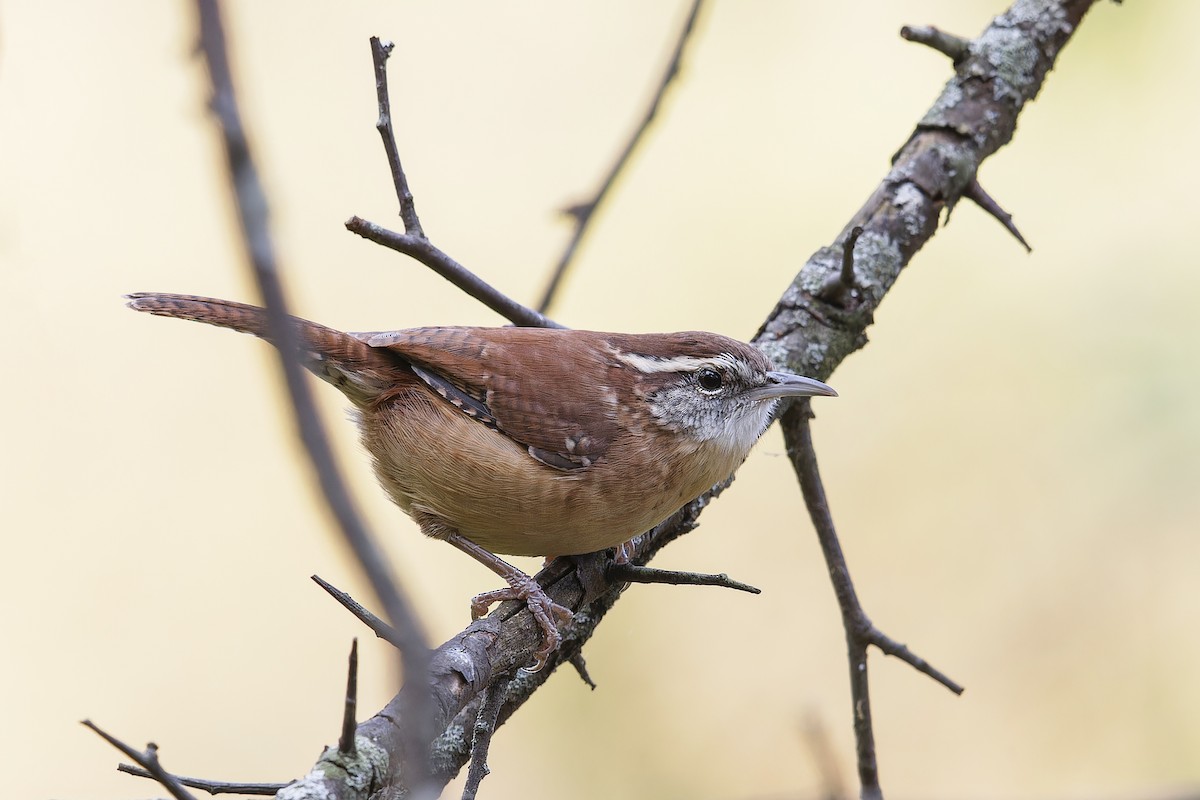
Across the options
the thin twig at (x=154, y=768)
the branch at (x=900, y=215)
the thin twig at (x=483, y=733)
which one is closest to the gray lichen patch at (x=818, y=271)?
the branch at (x=900, y=215)

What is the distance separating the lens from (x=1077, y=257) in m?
5.81

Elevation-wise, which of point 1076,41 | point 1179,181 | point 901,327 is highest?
point 1076,41

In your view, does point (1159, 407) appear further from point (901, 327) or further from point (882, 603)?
point (882, 603)

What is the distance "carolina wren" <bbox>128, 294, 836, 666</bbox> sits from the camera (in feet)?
10.1

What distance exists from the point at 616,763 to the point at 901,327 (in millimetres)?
2854

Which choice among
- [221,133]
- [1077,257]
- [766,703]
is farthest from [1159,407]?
[221,133]

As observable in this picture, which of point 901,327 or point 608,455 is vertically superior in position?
point 901,327

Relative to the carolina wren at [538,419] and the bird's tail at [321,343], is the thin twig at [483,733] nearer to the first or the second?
the carolina wren at [538,419]

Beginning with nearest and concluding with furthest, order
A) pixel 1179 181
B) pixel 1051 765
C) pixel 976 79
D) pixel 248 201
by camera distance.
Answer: pixel 248 201, pixel 976 79, pixel 1051 765, pixel 1179 181

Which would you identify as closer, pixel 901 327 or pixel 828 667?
pixel 828 667

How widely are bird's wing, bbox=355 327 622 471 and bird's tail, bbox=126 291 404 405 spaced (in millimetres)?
65

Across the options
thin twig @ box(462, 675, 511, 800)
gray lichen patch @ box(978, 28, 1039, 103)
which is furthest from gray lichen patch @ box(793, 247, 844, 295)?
thin twig @ box(462, 675, 511, 800)

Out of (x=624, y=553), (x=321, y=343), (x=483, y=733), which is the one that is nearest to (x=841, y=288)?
(x=624, y=553)

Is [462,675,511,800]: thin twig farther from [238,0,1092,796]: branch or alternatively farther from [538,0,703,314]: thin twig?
[538,0,703,314]: thin twig
